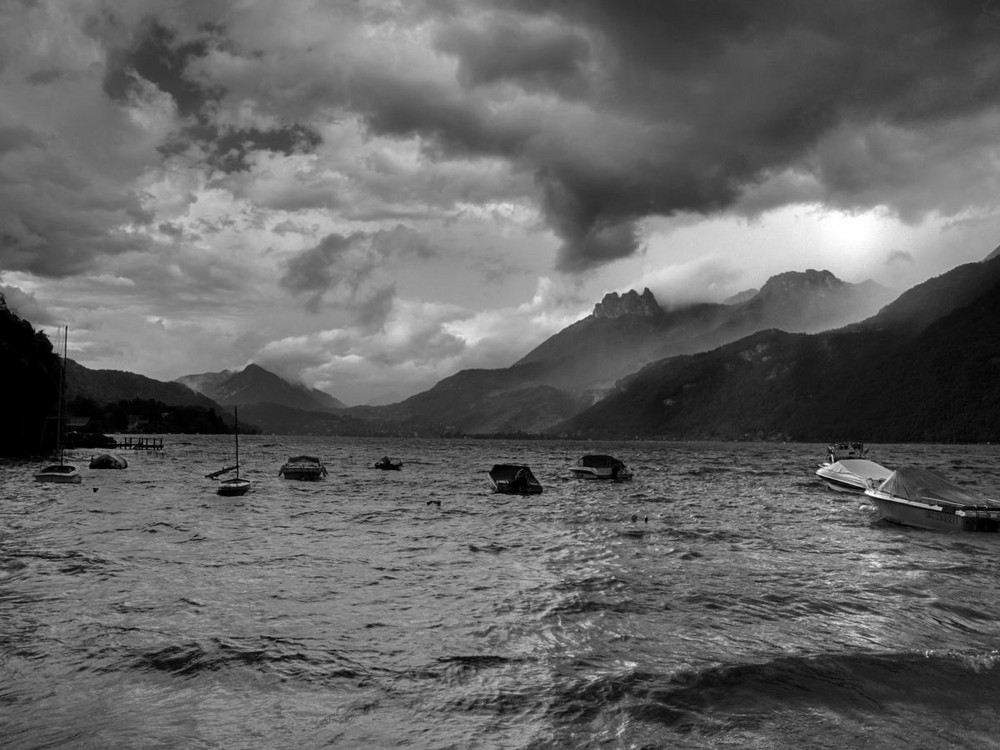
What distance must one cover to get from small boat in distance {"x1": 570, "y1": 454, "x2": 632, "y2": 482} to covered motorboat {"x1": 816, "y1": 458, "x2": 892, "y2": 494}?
24.9 meters

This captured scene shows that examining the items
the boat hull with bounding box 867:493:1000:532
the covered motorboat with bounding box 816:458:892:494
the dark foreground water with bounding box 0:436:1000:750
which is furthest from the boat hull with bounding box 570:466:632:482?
the dark foreground water with bounding box 0:436:1000:750

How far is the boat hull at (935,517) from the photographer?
1475 inches

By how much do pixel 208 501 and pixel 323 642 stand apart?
45080mm

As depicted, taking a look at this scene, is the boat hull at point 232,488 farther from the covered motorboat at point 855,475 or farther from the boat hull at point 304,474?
the covered motorboat at point 855,475

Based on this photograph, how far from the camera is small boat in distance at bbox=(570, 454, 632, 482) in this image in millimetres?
83938

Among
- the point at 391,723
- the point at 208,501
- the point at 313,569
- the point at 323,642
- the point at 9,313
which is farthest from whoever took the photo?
the point at 9,313

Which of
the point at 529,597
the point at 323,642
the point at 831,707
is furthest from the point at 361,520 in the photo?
the point at 831,707

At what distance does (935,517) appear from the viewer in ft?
129

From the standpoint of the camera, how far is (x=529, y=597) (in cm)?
2172

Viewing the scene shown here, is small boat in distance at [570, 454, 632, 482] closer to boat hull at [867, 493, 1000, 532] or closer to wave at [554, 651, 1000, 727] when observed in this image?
boat hull at [867, 493, 1000, 532]

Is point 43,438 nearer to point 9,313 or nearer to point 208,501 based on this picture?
point 9,313

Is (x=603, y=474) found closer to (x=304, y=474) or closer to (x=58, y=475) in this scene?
(x=304, y=474)

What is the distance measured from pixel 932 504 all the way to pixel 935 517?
86 cm

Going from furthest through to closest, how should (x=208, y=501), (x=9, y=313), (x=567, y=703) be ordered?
(x=9, y=313) < (x=208, y=501) < (x=567, y=703)
